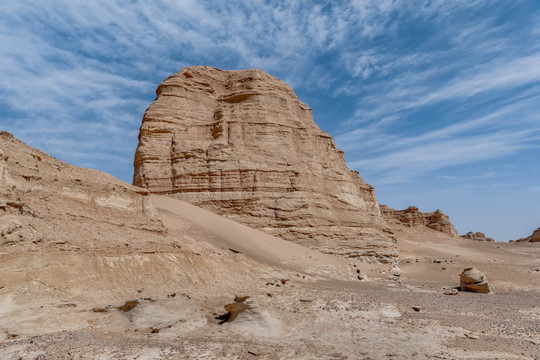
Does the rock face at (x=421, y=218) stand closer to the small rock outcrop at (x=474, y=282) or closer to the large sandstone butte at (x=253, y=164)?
the large sandstone butte at (x=253, y=164)

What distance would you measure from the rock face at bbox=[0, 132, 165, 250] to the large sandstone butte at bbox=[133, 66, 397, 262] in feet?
34.1

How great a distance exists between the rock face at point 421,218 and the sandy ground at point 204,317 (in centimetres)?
5322

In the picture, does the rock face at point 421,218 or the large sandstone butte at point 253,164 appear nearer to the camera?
the large sandstone butte at point 253,164

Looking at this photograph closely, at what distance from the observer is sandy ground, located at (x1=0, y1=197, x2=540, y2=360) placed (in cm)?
646

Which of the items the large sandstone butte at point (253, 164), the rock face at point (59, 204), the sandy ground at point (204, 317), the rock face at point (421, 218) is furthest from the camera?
the rock face at point (421, 218)

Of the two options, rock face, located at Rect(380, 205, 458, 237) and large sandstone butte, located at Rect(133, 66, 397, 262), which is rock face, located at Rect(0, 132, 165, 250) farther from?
rock face, located at Rect(380, 205, 458, 237)

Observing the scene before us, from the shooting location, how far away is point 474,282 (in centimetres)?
1652

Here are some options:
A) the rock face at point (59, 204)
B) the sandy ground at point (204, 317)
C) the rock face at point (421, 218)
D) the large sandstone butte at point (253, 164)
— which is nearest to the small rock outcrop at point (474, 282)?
the sandy ground at point (204, 317)

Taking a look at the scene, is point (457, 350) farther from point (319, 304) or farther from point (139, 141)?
point (139, 141)

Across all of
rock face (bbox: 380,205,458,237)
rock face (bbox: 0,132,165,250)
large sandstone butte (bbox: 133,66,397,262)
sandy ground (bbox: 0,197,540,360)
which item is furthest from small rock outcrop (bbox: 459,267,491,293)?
rock face (bbox: 380,205,458,237)

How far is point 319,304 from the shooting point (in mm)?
10008

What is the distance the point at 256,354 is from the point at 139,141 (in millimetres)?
21991

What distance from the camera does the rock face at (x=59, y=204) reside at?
885cm

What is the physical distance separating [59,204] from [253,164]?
48.3 ft
